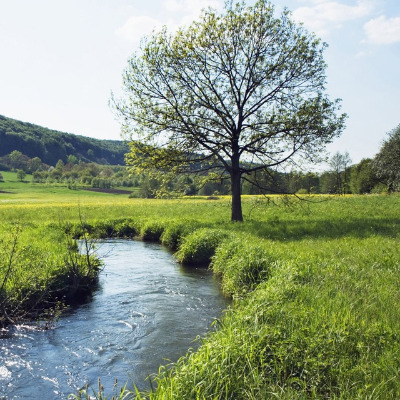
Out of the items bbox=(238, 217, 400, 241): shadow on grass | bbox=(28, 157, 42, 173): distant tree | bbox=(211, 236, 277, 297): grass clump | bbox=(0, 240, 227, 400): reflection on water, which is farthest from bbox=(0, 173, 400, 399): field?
bbox=(28, 157, 42, 173): distant tree

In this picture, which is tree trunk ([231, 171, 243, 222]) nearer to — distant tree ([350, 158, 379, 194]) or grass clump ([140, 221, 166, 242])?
grass clump ([140, 221, 166, 242])

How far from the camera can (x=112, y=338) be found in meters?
7.20

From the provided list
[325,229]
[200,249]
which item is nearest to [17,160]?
[200,249]

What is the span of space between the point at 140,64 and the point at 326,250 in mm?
13471

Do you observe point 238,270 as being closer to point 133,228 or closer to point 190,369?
point 190,369

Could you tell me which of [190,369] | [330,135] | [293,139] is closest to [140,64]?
→ [293,139]

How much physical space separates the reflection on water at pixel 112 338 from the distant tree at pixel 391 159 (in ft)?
139

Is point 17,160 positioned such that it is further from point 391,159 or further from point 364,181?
point 391,159

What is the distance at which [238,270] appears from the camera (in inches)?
396

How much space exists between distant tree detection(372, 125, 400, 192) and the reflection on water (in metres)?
42.4

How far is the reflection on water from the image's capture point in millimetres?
5688

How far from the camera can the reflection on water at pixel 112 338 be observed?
18.7 feet

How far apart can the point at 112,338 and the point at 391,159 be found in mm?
48058

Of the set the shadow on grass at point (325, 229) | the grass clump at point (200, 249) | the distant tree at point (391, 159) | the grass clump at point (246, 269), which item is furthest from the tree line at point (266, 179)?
the grass clump at point (246, 269)
